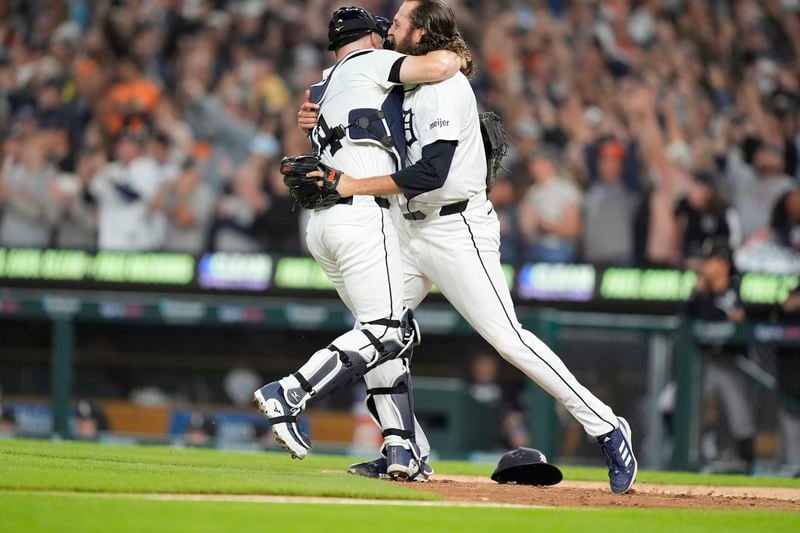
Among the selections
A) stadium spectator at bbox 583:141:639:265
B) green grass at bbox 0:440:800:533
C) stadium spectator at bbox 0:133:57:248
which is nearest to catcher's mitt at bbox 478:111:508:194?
green grass at bbox 0:440:800:533

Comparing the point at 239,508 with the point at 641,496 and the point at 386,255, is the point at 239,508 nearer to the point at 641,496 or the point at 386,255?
the point at 386,255

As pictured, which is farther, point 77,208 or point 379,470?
point 77,208

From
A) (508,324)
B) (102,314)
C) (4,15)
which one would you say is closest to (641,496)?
(508,324)

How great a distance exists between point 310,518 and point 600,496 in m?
1.91

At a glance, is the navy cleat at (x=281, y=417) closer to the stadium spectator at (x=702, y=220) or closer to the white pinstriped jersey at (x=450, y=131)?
the white pinstriped jersey at (x=450, y=131)

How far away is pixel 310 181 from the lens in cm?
606

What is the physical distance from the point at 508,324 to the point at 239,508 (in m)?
1.69

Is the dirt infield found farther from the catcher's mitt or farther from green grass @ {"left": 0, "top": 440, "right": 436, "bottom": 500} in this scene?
the catcher's mitt

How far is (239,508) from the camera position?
16.7ft

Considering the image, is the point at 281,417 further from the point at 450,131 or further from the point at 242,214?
the point at 242,214

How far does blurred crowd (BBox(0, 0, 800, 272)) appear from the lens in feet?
36.9

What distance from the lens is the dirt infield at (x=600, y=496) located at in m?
5.95

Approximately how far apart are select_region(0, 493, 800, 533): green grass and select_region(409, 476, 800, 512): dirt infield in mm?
374

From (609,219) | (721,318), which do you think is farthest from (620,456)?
(609,219)
